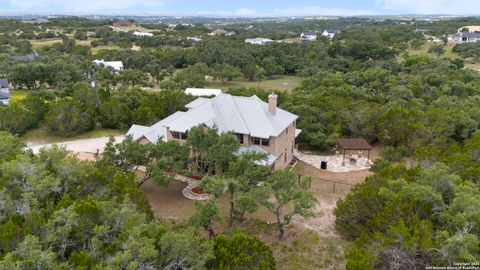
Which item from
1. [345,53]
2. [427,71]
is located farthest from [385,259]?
[345,53]

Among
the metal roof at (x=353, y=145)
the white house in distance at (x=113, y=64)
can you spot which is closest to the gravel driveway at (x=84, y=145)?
the metal roof at (x=353, y=145)

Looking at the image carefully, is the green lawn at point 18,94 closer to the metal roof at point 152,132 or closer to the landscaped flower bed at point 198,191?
the metal roof at point 152,132

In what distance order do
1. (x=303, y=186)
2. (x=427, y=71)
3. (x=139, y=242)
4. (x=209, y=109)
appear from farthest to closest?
(x=427, y=71) → (x=209, y=109) → (x=303, y=186) → (x=139, y=242)

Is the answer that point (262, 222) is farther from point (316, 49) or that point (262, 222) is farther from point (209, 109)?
point (316, 49)

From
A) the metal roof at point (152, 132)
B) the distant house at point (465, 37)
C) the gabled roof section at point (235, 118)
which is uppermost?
the distant house at point (465, 37)

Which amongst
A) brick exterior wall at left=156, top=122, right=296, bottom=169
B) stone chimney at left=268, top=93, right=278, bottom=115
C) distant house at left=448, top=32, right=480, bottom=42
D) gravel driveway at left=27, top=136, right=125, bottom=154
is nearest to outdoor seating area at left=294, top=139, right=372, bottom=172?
brick exterior wall at left=156, top=122, right=296, bottom=169
